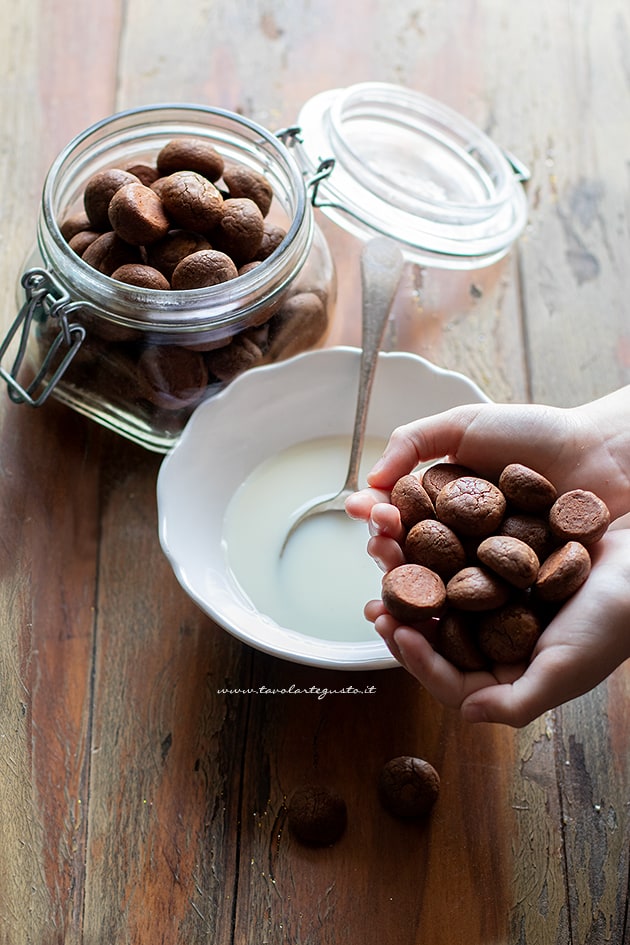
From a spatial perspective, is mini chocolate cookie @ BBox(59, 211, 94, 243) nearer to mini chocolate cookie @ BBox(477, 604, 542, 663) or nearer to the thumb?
the thumb

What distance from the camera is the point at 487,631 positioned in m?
0.90

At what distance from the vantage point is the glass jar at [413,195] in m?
1.26

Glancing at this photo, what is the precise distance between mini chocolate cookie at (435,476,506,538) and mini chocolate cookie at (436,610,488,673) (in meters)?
0.08

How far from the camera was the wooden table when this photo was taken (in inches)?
37.7

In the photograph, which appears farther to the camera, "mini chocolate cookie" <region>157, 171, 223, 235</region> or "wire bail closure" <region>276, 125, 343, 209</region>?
"wire bail closure" <region>276, 125, 343, 209</region>

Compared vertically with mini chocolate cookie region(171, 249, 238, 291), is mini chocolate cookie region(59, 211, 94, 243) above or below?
below

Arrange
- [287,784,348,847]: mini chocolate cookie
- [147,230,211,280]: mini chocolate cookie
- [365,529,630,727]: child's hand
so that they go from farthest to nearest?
[147,230,211,280]: mini chocolate cookie, [287,784,348,847]: mini chocolate cookie, [365,529,630,727]: child's hand

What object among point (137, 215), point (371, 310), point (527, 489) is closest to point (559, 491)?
point (527, 489)

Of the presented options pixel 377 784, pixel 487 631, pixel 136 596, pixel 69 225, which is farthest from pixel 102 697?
pixel 69 225

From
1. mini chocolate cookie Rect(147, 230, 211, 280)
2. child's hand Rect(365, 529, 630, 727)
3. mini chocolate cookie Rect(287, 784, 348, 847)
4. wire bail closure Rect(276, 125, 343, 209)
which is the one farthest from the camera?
wire bail closure Rect(276, 125, 343, 209)

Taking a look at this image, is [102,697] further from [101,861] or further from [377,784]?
[377,784]

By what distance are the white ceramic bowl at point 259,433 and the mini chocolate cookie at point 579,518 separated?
230 mm

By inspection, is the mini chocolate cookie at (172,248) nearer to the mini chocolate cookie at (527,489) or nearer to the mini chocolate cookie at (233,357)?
the mini chocolate cookie at (233,357)

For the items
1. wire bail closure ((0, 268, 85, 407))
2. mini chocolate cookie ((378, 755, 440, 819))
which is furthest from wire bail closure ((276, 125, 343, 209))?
mini chocolate cookie ((378, 755, 440, 819))
